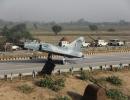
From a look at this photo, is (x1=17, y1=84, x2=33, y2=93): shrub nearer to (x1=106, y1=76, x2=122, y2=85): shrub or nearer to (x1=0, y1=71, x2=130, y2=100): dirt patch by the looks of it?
(x1=0, y1=71, x2=130, y2=100): dirt patch

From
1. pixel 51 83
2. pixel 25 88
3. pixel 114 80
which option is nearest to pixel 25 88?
pixel 25 88

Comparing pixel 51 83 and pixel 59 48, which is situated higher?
pixel 59 48

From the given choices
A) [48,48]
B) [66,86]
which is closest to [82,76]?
[66,86]

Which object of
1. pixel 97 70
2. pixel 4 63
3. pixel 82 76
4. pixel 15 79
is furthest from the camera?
pixel 4 63

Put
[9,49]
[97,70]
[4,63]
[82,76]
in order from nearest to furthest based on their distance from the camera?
[82,76] → [97,70] → [4,63] → [9,49]

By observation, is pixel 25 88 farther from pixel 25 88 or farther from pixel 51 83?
pixel 51 83

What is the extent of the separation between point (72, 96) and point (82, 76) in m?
5.96

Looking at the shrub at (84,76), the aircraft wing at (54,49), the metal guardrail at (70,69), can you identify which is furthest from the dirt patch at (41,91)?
the aircraft wing at (54,49)

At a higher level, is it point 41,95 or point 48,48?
point 48,48

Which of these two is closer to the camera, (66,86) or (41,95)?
(41,95)

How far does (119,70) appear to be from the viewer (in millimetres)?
51438

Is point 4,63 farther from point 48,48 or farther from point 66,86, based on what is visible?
point 66,86

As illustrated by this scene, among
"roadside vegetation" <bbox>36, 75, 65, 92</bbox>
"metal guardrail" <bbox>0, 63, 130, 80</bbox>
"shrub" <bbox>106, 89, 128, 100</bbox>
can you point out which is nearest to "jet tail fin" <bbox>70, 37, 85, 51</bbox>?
"metal guardrail" <bbox>0, 63, 130, 80</bbox>

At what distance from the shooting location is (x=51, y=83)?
131 ft
